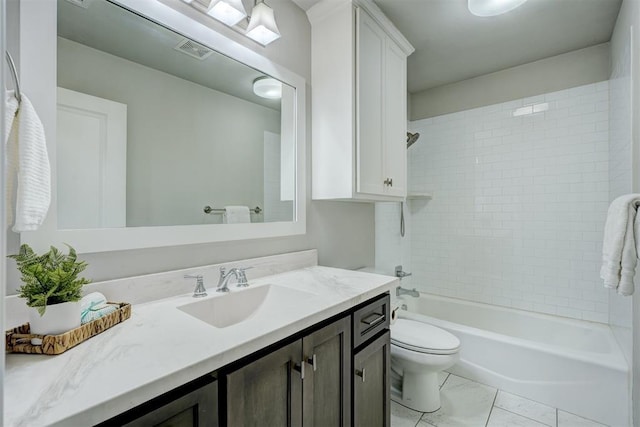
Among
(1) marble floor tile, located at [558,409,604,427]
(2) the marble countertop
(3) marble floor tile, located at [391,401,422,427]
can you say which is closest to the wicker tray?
(2) the marble countertop

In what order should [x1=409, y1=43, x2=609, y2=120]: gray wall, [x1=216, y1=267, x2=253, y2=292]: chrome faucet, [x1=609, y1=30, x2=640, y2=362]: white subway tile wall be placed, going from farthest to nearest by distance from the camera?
[x1=409, y1=43, x2=609, y2=120]: gray wall
[x1=609, y1=30, x2=640, y2=362]: white subway tile wall
[x1=216, y1=267, x2=253, y2=292]: chrome faucet

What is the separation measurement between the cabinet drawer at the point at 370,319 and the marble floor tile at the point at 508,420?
41.1 inches

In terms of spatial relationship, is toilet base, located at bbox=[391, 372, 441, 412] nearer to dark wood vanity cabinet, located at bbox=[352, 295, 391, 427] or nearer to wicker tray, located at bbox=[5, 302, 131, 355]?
dark wood vanity cabinet, located at bbox=[352, 295, 391, 427]

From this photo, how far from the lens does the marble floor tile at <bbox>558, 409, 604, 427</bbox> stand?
5.79ft

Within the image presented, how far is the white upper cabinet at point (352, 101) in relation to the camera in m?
1.71

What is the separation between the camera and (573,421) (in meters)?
1.80

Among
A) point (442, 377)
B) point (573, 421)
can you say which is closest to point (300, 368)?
point (442, 377)

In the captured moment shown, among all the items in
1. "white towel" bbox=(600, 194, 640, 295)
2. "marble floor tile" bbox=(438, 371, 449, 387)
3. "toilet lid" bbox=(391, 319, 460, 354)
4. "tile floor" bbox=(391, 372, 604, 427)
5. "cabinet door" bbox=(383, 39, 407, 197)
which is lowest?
"tile floor" bbox=(391, 372, 604, 427)

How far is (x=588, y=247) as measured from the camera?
2350 millimetres

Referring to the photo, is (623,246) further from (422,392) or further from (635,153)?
(422,392)

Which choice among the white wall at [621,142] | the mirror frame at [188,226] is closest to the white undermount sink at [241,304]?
the mirror frame at [188,226]

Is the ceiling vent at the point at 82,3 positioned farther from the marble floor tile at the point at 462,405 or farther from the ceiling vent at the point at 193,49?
the marble floor tile at the point at 462,405

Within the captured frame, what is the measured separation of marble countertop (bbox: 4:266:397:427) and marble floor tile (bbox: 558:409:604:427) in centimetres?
177

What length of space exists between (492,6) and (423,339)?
1980 millimetres
